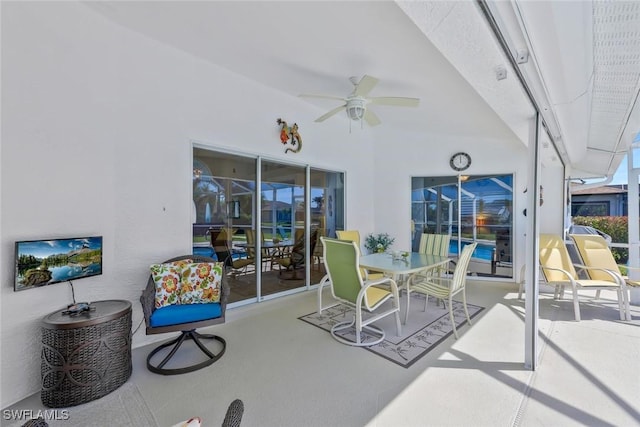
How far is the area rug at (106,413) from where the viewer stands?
6.19 feet

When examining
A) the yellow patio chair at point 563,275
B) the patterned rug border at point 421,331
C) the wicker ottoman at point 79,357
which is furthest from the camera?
A: the yellow patio chair at point 563,275

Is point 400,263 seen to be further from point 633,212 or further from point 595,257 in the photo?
point 633,212

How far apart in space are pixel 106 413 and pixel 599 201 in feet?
32.1

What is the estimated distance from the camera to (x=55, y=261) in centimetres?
224

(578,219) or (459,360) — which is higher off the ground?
(578,219)

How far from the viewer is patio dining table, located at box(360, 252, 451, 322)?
10.6 feet

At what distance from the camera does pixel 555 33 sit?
185 centimetres

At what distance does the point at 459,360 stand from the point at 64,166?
3924mm

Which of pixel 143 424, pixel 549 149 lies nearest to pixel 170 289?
pixel 143 424

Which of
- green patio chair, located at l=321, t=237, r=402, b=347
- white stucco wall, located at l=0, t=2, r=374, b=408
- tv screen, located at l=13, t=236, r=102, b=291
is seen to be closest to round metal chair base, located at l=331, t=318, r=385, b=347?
green patio chair, located at l=321, t=237, r=402, b=347

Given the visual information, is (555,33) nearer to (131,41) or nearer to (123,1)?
(123,1)

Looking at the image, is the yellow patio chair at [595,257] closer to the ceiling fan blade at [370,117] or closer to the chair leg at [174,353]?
the ceiling fan blade at [370,117]

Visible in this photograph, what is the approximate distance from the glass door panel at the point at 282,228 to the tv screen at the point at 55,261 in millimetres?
2102

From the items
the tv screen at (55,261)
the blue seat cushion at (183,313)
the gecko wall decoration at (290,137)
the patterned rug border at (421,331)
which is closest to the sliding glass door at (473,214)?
the patterned rug border at (421,331)
